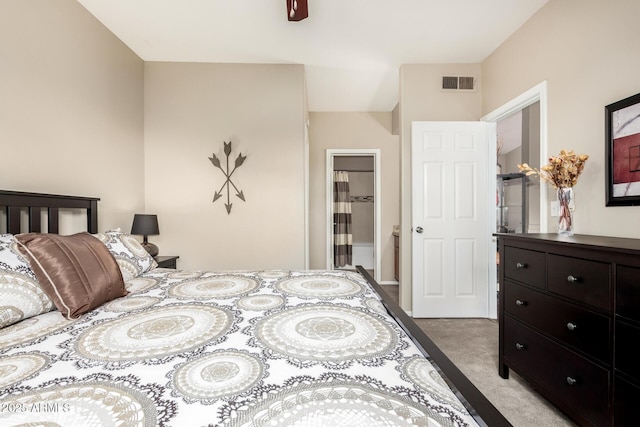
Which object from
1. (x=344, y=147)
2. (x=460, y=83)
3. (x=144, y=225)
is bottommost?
(x=144, y=225)

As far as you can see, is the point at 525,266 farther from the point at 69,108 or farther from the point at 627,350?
the point at 69,108

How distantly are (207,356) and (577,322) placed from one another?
5.62 ft

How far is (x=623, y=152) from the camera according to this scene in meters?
1.60

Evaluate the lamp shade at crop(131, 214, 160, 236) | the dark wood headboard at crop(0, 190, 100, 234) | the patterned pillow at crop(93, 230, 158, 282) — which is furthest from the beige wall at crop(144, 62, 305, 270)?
the patterned pillow at crop(93, 230, 158, 282)

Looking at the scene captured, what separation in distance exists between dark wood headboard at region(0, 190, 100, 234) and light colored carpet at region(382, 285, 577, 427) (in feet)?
9.89

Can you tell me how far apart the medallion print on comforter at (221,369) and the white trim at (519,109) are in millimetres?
1850

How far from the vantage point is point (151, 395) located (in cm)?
64

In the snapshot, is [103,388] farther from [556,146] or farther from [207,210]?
[556,146]

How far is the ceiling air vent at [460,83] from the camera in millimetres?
3102

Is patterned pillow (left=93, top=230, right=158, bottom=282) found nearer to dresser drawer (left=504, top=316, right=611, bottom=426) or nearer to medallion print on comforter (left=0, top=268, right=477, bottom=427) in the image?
medallion print on comforter (left=0, top=268, right=477, bottom=427)

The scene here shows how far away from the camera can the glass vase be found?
1.82 metres

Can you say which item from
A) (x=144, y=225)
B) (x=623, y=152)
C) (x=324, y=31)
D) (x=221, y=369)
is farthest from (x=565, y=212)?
(x=144, y=225)

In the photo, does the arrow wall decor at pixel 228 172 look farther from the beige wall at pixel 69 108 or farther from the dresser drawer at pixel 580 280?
the dresser drawer at pixel 580 280

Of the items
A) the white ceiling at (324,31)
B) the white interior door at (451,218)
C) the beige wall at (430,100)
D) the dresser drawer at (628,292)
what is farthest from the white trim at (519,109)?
the dresser drawer at (628,292)
